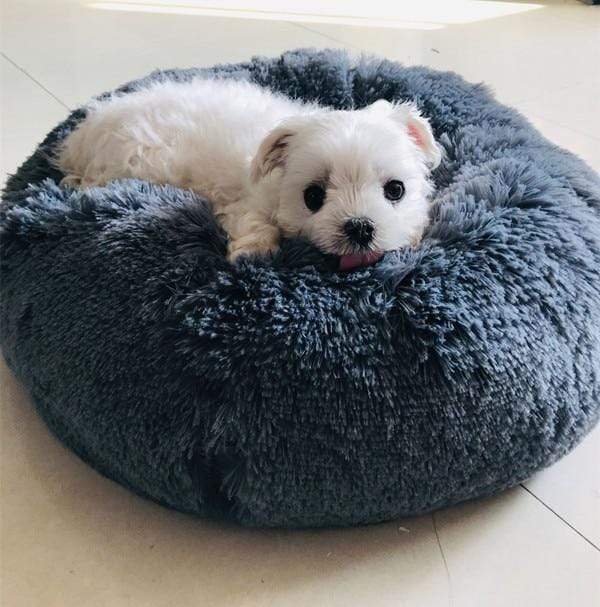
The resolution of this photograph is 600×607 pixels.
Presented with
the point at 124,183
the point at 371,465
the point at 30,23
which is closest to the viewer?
the point at 371,465

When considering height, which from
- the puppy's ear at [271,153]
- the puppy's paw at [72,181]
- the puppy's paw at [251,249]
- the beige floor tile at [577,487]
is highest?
the puppy's ear at [271,153]

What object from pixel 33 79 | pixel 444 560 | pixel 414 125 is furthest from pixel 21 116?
pixel 444 560

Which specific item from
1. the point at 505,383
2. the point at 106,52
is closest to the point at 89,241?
the point at 505,383

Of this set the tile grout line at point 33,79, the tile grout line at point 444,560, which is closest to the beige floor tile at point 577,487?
the tile grout line at point 444,560

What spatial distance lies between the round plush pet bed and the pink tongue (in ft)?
0.06

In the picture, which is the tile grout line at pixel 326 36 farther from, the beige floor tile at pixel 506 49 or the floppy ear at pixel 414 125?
the floppy ear at pixel 414 125

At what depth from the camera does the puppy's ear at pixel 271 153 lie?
1274 millimetres

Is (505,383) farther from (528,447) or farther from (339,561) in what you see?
(339,561)

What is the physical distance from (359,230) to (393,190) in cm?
14

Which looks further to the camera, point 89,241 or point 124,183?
point 124,183

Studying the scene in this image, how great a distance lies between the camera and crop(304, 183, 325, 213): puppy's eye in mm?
1260

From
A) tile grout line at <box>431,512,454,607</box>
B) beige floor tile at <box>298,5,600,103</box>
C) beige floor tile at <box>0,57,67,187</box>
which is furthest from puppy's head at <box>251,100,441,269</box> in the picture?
beige floor tile at <box>298,5,600,103</box>

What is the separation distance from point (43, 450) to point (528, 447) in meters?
0.77

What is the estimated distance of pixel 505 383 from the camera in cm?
107
